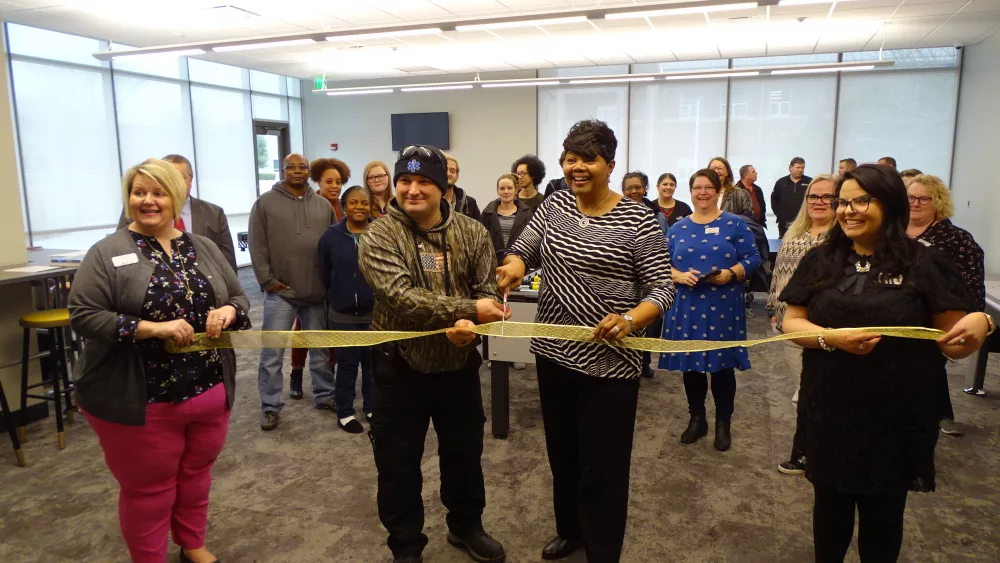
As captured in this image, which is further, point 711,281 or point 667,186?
point 667,186

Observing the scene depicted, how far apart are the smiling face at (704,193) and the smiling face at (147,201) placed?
8.70 ft

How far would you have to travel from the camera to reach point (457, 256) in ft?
7.89

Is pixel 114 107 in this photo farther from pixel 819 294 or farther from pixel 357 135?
pixel 819 294

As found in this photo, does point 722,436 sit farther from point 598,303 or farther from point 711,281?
point 598,303

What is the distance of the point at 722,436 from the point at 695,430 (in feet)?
0.54

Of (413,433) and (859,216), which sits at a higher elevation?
(859,216)

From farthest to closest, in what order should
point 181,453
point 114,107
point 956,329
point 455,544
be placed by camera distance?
point 114,107, point 455,544, point 181,453, point 956,329

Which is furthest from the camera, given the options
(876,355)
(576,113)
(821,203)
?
(576,113)

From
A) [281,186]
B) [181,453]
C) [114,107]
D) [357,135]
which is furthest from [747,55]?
[181,453]

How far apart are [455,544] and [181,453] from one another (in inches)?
45.1

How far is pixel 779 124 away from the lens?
11.2m

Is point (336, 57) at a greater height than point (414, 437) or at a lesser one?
greater

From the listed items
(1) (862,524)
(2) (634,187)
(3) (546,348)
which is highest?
(2) (634,187)

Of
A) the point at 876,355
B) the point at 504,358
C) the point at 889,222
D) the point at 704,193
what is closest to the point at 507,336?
the point at 876,355
